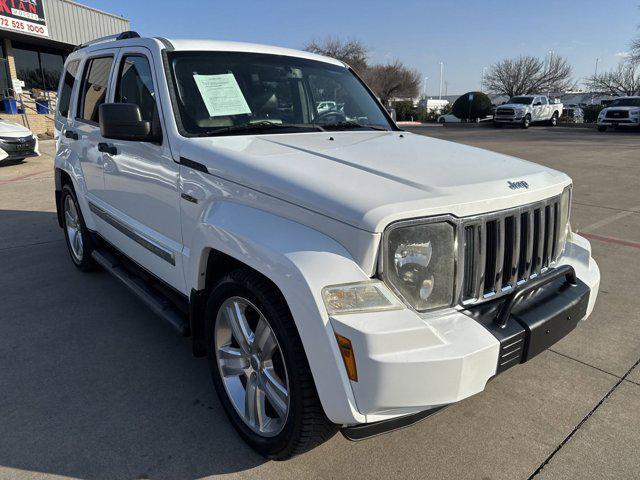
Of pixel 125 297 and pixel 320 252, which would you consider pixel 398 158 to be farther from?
pixel 125 297

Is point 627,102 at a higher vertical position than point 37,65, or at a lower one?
lower

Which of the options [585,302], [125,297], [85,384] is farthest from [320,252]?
[125,297]

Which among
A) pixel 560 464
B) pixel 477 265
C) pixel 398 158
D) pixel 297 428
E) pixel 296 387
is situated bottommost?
pixel 560 464

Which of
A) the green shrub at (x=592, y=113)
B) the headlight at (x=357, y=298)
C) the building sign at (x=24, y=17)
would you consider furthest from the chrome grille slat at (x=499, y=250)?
the green shrub at (x=592, y=113)

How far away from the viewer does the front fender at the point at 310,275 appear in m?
1.85

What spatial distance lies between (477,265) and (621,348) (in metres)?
2.01

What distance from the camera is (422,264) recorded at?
2.01 metres

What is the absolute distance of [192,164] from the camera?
2.68 m

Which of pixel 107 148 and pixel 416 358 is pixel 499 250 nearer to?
pixel 416 358

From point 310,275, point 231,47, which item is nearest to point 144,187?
point 231,47

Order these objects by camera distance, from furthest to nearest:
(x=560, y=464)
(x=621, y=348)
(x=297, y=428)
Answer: (x=621, y=348), (x=560, y=464), (x=297, y=428)

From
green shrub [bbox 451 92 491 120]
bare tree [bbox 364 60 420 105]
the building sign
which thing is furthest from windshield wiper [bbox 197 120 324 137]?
bare tree [bbox 364 60 420 105]

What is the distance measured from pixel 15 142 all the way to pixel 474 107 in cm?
3010

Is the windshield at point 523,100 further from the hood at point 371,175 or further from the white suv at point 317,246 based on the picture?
the hood at point 371,175
